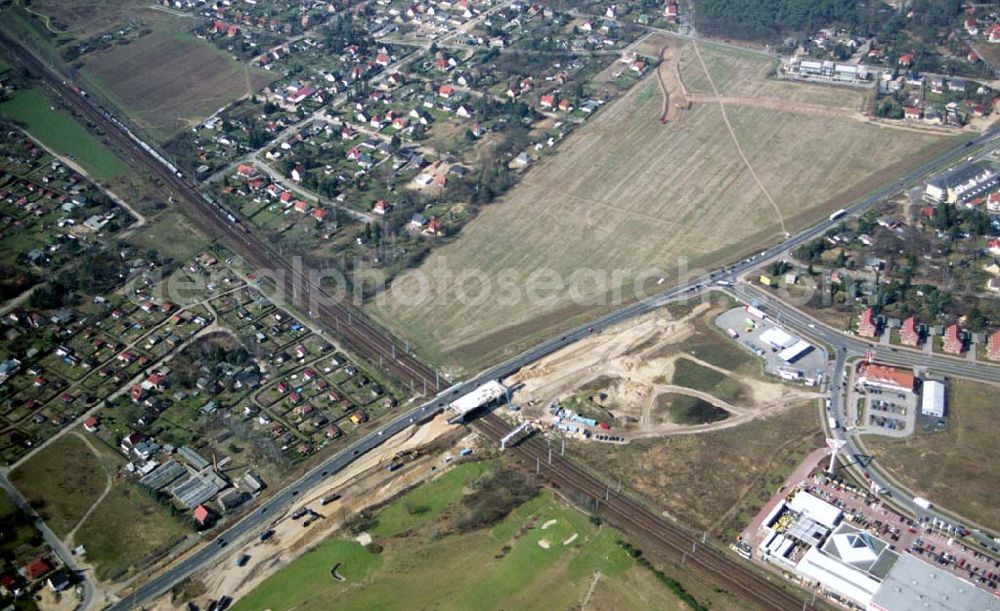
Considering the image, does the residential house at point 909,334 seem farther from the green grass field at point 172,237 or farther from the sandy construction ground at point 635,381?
the green grass field at point 172,237

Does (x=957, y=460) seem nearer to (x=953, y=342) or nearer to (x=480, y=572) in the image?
(x=953, y=342)

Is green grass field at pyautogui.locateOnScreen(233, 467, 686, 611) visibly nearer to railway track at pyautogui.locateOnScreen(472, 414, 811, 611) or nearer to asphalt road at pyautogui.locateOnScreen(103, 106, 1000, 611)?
railway track at pyautogui.locateOnScreen(472, 414, 811, 611)

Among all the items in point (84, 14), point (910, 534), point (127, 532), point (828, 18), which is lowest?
point (127, 532)

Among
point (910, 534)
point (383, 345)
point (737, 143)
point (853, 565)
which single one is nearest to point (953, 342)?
point (910, 534)

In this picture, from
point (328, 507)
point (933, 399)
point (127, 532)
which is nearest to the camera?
point (127, 532)

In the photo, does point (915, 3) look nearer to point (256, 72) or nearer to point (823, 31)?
point (823, 31)

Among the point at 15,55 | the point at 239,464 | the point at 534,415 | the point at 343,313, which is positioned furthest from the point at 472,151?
the point at 15,55
